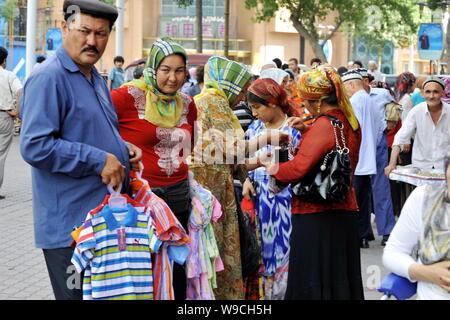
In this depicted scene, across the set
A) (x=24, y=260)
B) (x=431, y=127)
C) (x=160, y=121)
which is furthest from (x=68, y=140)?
(x=431, y=127)

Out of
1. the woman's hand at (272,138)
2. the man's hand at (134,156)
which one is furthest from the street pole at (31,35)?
the man's hand at (134,156)

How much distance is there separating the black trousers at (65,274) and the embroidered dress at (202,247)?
1198 mm

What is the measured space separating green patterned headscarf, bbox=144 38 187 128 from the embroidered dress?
0.53 metres

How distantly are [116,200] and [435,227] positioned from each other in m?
1.51

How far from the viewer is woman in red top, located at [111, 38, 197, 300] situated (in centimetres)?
470

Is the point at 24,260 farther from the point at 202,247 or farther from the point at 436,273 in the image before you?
the point at 436,273

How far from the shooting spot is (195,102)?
539 cm

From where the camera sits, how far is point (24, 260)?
24.0ft

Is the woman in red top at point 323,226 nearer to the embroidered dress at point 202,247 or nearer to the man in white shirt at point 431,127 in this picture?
the embroidered dress at point 202,247

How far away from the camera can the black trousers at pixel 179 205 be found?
182 inches

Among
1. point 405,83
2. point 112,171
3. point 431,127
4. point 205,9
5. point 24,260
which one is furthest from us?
point 205,9

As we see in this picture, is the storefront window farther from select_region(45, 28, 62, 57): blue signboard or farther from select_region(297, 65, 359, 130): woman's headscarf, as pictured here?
select_region(297, 65, 359, 130): woman's headscarf

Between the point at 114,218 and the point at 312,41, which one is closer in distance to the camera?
the point at 114,218
